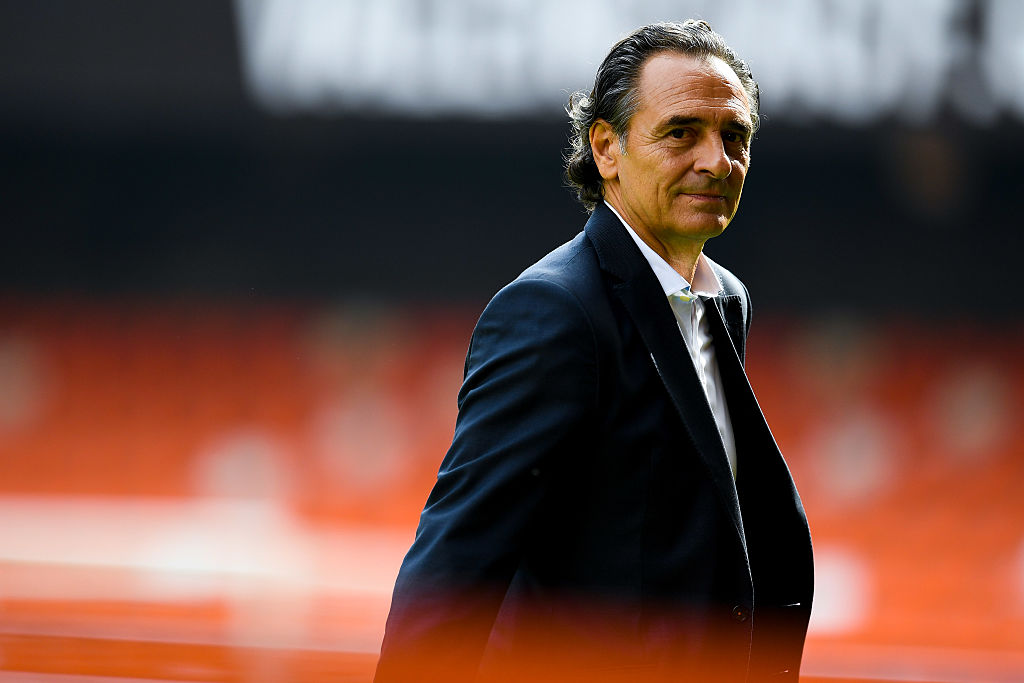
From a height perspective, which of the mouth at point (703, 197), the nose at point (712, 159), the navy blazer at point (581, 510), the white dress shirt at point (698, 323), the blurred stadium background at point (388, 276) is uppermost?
the blurred stadium background at point (388, 276)

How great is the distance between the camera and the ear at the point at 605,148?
1.27 m

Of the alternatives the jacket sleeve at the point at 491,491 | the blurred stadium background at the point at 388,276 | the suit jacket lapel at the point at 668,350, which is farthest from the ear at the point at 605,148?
the blurred stadium background at the point at 388,276

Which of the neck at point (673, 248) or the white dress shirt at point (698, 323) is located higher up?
the neck at point (673, 248)

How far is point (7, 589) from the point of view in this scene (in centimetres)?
368

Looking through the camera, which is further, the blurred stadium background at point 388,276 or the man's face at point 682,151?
the blurred stadium background at point 388,276

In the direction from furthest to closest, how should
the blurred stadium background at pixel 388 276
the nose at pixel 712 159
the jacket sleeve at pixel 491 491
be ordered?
the blurred stadium background at pixel 388 276 < the nose at pixel 712 159 < the jacket sleeve at pixel 491 491

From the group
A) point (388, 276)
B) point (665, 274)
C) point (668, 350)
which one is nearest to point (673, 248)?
point (665, 274)

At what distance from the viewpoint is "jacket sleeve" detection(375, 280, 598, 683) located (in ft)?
3.39

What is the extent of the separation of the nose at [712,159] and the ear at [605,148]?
0.31 feet

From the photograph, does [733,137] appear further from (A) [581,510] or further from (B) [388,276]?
(B) [388,276]

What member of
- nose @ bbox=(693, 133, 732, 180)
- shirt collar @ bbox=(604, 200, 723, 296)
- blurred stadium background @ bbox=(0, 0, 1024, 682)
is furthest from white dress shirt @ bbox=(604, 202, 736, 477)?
blurred stadium background @ bbox=(0, 0, 1024, 682)

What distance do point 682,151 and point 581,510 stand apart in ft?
1.34

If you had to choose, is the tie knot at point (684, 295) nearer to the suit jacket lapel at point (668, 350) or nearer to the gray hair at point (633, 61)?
the suit jacket lapel at point (668, 350)

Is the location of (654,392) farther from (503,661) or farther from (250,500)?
(250,500)
